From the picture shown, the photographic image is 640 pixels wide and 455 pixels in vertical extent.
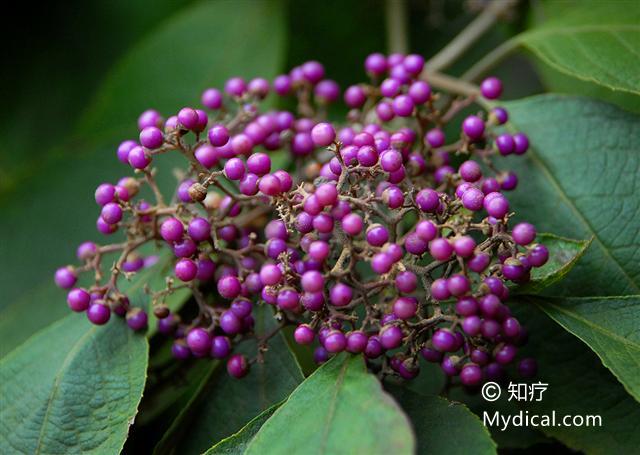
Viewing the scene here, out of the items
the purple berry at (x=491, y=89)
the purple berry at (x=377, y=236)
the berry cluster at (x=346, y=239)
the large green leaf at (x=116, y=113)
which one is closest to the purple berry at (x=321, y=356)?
the berry cluster at (x=346, y=239)

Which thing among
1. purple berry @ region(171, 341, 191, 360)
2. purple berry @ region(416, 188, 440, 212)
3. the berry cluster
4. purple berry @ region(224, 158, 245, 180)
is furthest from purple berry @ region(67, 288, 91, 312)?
purple berry @ region(416, 188, 440, 212)

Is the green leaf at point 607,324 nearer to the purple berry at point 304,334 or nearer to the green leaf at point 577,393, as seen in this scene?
the green leaf at point 577,393

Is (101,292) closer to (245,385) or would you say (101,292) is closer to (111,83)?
(245,385)

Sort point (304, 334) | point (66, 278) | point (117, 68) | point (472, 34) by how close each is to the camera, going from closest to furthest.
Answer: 1. point (304, 334)
2. point (66, 278)
3. point (472, 34)
4. point (117, 68)

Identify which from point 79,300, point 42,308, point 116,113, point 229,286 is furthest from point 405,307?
point 116,113

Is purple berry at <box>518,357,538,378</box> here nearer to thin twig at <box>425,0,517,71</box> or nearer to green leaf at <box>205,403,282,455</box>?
green leaf at <box>205,403,282,455</box>

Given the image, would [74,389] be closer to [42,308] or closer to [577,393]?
[42,308]

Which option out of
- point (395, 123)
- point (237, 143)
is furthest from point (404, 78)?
point (237, 143)
